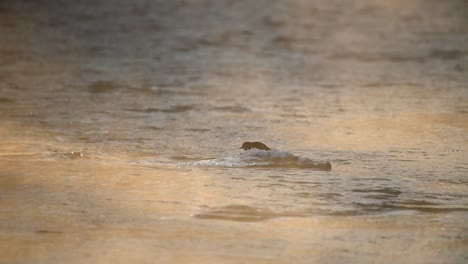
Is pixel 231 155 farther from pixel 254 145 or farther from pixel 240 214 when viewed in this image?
pixel 240 214

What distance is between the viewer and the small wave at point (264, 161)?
7.81 meters

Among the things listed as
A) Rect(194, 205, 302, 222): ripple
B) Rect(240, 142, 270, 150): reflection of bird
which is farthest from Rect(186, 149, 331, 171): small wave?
Rect(194, 205, 302, 222): ripple

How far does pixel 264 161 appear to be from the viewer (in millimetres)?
7902

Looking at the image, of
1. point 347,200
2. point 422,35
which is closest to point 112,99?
point 347,200

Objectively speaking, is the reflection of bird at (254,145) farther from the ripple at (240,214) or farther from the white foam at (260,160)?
the ripple at (240,214)

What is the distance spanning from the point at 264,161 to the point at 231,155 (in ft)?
1.70

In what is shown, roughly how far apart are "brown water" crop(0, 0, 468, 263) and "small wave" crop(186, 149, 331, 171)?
0.05 ft

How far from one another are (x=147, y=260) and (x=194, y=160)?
274 cm

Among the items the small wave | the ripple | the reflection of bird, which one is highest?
the reflection of bird

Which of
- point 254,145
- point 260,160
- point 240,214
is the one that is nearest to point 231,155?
point 254,145

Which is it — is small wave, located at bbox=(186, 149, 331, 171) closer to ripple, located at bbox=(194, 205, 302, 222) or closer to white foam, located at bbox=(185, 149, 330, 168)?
white foam, located at bbox=(185, 149, 330, 168)

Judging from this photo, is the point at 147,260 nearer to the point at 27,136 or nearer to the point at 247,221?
the point at 247,221

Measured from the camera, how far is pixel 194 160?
8.14 metres

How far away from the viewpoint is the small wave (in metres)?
7.81
